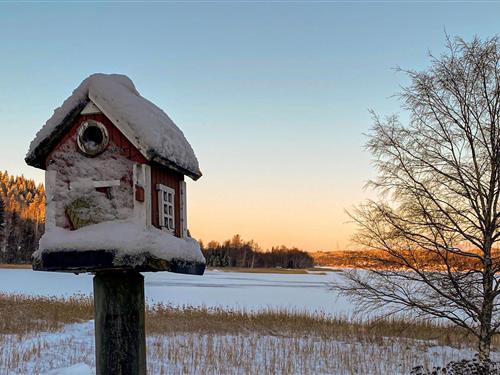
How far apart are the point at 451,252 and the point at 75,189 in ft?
20.1

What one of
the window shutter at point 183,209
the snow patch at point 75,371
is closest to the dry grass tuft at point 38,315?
the snow patch at point 75,371

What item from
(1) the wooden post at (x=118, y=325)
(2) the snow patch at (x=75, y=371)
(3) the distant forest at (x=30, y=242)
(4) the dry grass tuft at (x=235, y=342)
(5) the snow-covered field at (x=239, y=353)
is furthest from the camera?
(3) the distant forest at (x=30, y=242)

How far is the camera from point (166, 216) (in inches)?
104

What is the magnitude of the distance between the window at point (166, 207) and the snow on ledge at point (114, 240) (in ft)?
0.46

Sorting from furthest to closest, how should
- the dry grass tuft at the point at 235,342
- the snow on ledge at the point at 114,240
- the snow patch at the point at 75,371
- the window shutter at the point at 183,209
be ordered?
1. the dry grass tuft at the point at 235,342
2. the snow patch at the point at 75,371
3. the window shutter at the point at 183,209
4. the snow on ledge at the point at 114,240

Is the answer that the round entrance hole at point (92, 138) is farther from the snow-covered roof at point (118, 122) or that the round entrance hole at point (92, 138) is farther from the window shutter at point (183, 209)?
A: the window shutter at point (183, 209)

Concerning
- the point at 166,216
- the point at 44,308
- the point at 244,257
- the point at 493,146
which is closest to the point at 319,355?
the point at 493,146

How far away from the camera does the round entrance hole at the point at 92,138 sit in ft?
8.12

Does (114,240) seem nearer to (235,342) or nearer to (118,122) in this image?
(118,122)

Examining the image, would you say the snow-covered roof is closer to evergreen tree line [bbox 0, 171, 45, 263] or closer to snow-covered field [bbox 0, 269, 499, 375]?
snow-covered field [bbox 0, 269, 499, 375]

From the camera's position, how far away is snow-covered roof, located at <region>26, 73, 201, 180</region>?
2.38 meters

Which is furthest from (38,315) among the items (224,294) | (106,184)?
(224,294)

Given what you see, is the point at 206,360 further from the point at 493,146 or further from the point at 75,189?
the point at 75,189

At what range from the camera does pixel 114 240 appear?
2.28 metres
